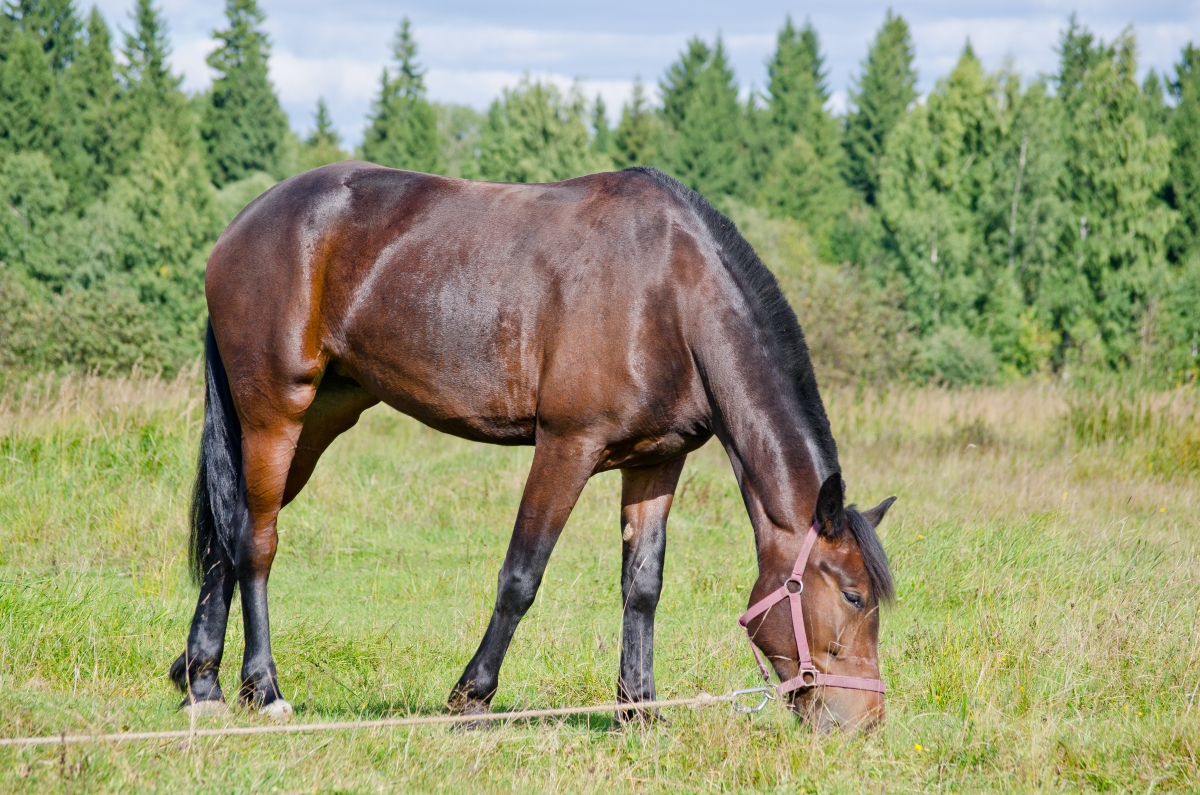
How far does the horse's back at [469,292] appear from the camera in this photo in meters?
3.75

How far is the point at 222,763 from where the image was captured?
3135mm

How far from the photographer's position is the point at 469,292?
398 centimetres

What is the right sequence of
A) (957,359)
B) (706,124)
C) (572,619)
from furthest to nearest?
(706,124), (957,359), (572,619)

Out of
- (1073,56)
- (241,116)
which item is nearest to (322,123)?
(241,116)

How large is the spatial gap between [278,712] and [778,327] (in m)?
2.57

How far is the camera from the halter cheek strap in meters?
3.48

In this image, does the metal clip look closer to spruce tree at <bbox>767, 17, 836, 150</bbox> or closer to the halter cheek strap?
the halter cheek strap

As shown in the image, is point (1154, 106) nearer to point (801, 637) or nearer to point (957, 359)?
point (957, 359)

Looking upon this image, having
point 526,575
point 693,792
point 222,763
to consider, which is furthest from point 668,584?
point 222,763

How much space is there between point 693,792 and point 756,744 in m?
0.36

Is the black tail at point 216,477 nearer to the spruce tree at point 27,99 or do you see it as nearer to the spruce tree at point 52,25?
the spruce tree at point 27,99

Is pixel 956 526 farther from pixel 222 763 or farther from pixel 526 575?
pixel 222 763

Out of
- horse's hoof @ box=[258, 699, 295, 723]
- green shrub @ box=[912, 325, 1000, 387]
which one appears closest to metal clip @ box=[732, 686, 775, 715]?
horse's hoof @ box=[258, 699, 295, 723]

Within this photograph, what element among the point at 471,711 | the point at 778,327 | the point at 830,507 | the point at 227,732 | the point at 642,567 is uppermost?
the point at 778,327
